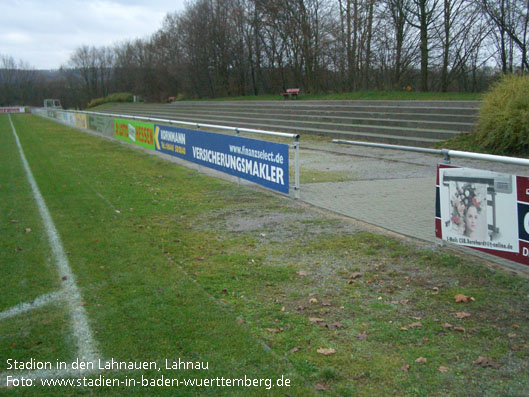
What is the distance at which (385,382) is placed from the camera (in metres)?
3.52

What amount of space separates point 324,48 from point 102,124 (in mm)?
23576

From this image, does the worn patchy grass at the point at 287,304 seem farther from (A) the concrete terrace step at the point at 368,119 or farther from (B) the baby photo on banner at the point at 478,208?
(A) the concrete terrace step at the point at 368,119

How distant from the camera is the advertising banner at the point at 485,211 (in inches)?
196

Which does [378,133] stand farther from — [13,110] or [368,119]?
[13,110]

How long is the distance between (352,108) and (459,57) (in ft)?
→ 48.2

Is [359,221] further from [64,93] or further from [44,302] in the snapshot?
[64,93]

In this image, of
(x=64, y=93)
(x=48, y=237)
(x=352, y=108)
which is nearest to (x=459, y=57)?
(x=352, y=108)

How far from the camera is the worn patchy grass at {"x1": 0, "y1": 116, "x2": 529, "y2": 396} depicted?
12.1 feet

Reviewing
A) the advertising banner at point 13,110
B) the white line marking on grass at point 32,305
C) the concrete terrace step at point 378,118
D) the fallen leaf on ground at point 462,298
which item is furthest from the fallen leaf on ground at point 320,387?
the advertising banner at point 13,110

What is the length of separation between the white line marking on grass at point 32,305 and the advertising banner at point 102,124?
23731 mm

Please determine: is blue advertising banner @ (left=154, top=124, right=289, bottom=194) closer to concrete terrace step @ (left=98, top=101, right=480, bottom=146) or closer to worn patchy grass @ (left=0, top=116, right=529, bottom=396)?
worn patchy grass @ (left=0, top=116, right=529, bottom=396)

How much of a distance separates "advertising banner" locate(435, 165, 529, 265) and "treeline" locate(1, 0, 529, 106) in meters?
28.6

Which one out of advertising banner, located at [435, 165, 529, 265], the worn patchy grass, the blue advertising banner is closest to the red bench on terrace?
the blue advertising banner

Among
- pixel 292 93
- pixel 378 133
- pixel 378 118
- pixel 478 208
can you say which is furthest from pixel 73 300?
pixel 292 93
